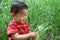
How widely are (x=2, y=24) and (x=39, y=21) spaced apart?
56 centimetres

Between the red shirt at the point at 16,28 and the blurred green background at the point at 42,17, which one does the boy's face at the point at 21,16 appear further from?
the blurred green background at the point at 42,17

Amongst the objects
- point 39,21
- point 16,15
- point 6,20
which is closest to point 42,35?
point 39,21

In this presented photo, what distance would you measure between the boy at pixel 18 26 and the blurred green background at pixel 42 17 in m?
1.08

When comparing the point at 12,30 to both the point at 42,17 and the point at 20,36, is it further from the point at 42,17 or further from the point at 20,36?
the point at 42,17

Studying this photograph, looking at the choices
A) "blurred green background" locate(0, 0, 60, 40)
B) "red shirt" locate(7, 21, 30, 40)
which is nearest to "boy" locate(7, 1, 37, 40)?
"red shirt" locate(7, 21, 30, 40)

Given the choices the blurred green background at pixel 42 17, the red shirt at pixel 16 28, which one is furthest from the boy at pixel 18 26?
the blurred green background at pixel 42 17

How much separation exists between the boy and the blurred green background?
1.08m

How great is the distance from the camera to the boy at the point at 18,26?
2.33 m

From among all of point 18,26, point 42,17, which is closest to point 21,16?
point 18,26

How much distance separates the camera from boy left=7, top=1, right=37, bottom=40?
2.33 meters

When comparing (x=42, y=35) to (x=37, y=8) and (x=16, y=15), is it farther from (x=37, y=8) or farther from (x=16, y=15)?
(x=16, y=15)

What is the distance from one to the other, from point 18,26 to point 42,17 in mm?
1303

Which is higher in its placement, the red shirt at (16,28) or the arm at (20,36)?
the red shirt at (16,28)

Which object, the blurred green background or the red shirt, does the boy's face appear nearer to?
the red shirt
